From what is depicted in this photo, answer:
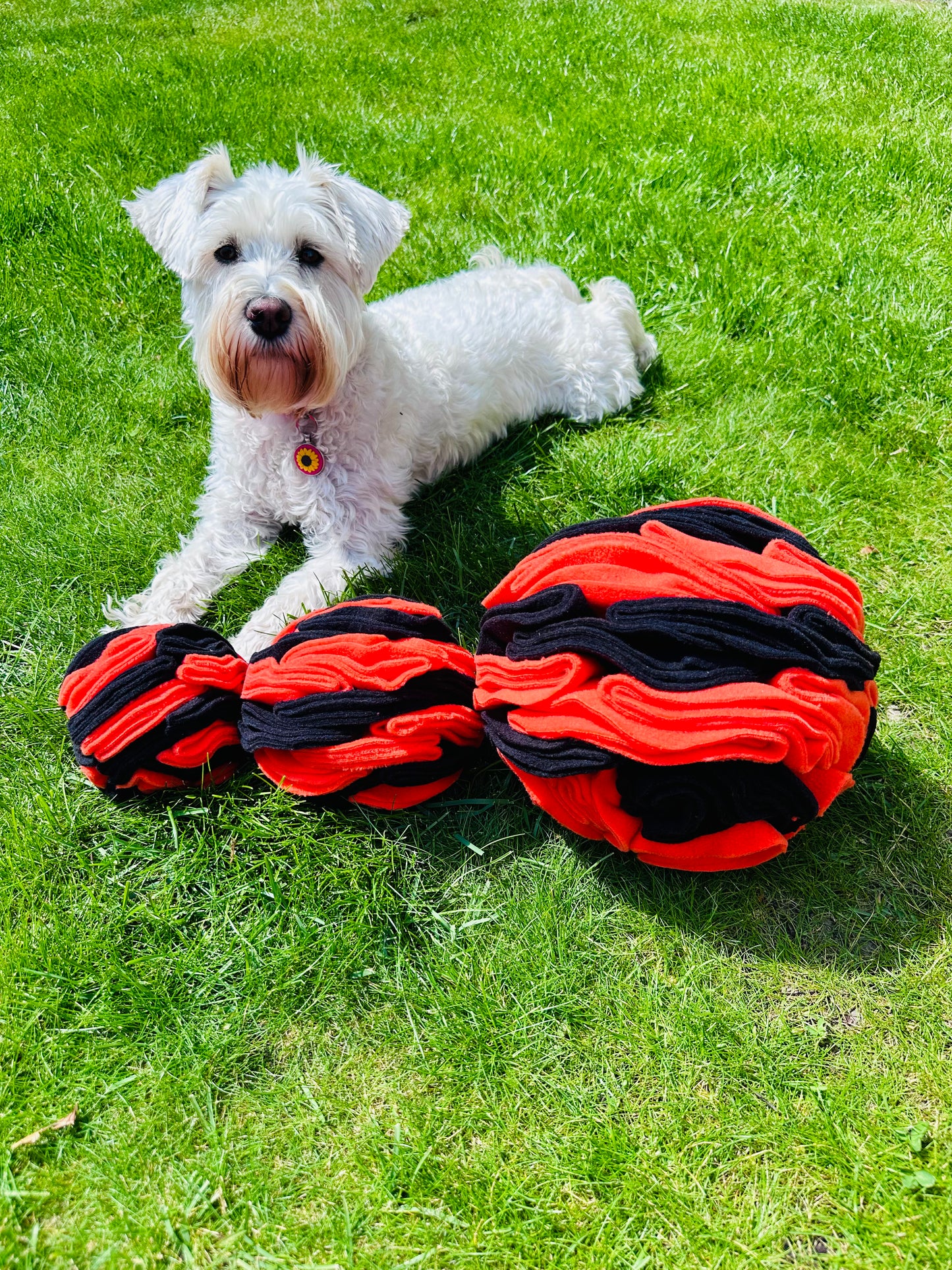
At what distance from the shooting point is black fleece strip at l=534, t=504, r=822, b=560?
2.35 meters

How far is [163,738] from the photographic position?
241 centimetres

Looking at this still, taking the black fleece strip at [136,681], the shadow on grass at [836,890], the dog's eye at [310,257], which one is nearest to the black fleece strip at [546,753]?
the shadow on grass at [836,890]

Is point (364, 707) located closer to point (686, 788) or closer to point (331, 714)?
point (331, 714)

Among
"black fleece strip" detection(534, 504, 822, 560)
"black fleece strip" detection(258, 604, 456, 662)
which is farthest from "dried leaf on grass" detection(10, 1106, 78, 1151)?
"black fleece strip" detection(534, 504, 822, 560)

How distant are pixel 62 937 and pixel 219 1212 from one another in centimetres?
82

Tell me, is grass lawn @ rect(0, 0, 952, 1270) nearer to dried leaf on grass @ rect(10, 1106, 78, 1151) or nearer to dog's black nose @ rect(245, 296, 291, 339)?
dried leaf on grass @ rect(10, 1106, 78, 1151)

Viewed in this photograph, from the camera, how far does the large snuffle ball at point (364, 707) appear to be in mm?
2311

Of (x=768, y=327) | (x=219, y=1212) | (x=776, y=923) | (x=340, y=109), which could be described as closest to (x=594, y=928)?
(x=776, y=923)

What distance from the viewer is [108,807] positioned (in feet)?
8.50

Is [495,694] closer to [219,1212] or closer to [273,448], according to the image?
[219,1212]

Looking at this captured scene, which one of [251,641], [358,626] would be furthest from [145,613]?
[358,626]

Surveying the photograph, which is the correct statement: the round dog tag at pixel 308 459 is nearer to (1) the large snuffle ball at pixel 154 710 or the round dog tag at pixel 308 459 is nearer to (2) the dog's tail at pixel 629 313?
(1) the large snuffle ball at pixel 154 710

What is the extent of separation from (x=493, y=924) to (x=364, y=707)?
70cm

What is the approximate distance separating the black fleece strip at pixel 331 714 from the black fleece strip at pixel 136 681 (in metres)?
0.28
